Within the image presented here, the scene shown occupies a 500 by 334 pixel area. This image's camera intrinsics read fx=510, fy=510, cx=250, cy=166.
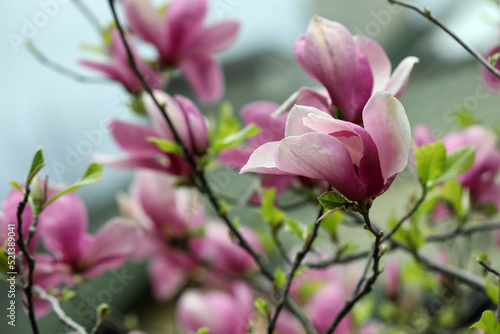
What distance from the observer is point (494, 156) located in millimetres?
728

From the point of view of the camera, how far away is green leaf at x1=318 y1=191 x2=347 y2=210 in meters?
0.38

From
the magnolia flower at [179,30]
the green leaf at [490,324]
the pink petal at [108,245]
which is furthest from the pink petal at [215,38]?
the green leaf at [490,324]

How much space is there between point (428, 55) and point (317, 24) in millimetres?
2887

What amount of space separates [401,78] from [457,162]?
0.15m

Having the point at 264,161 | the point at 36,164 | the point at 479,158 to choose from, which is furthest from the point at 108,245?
the point at 479,158

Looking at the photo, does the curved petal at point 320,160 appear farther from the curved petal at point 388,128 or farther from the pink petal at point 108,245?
the pink petal at point 108,245

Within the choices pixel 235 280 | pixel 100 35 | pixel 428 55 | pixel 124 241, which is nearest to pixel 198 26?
pixel 100 35

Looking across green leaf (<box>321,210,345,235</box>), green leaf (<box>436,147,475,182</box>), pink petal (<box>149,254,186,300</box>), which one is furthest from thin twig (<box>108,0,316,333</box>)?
pink petal (<box>149,254,186,300</box>)

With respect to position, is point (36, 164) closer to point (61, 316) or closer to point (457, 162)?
point (61, 316)

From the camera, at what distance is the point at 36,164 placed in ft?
1.44

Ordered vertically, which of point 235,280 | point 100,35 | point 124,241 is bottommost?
point 235,280

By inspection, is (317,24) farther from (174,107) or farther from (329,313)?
(329,313)

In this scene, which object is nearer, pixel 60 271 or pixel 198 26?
pixel 60 271

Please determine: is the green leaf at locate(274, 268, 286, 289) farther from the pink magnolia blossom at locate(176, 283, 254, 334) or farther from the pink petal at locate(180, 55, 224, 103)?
the pink petal at locate(180, 55, 224, 103)
